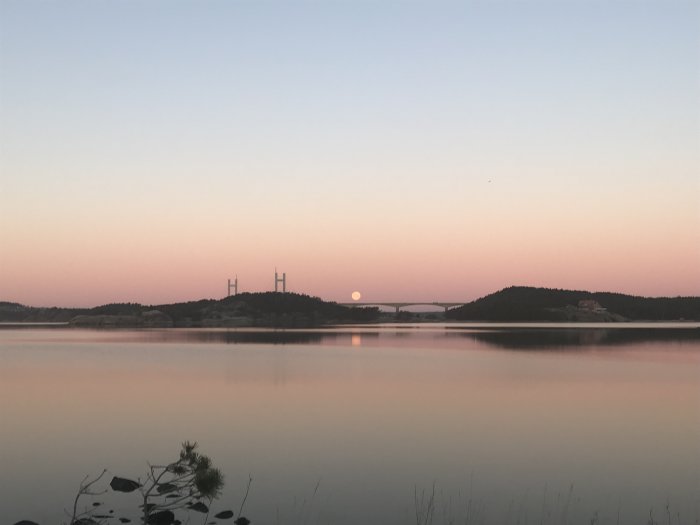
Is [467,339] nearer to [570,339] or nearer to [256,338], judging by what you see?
[570,339]

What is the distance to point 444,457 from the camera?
62.0ft

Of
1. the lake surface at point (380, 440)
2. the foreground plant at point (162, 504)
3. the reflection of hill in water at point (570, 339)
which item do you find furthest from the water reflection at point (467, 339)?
the foreground plant at point (162, 504)

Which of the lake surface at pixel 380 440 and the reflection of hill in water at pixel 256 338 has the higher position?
the reflection of hill in water at pixel 256 338

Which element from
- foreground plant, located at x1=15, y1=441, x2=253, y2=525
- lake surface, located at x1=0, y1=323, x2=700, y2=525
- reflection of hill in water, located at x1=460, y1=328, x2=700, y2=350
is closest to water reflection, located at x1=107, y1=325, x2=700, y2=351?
reflection of hill in water, located at x1=460, y1=328, x2=700, y2=350

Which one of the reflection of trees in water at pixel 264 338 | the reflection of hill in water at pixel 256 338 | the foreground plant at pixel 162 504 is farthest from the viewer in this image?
the reflection of hill in water at pixel 256 338

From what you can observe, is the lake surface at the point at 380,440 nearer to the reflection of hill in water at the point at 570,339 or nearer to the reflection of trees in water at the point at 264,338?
the reflection of hill in water at the point at 570,339

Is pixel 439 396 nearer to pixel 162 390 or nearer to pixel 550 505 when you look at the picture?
pixel 162 390

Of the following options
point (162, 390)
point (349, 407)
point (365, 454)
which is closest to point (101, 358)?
point (162, 390)

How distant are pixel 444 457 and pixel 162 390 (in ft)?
65.1

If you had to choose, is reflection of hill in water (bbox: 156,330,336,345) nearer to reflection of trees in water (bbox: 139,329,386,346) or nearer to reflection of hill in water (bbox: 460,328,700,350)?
reflection of trees in water (bbox: 139,329,386,346)

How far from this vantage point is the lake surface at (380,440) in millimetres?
14531

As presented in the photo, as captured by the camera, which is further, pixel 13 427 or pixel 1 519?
pixel 13 427

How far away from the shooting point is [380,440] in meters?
21.2

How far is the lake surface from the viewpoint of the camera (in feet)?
47.7
